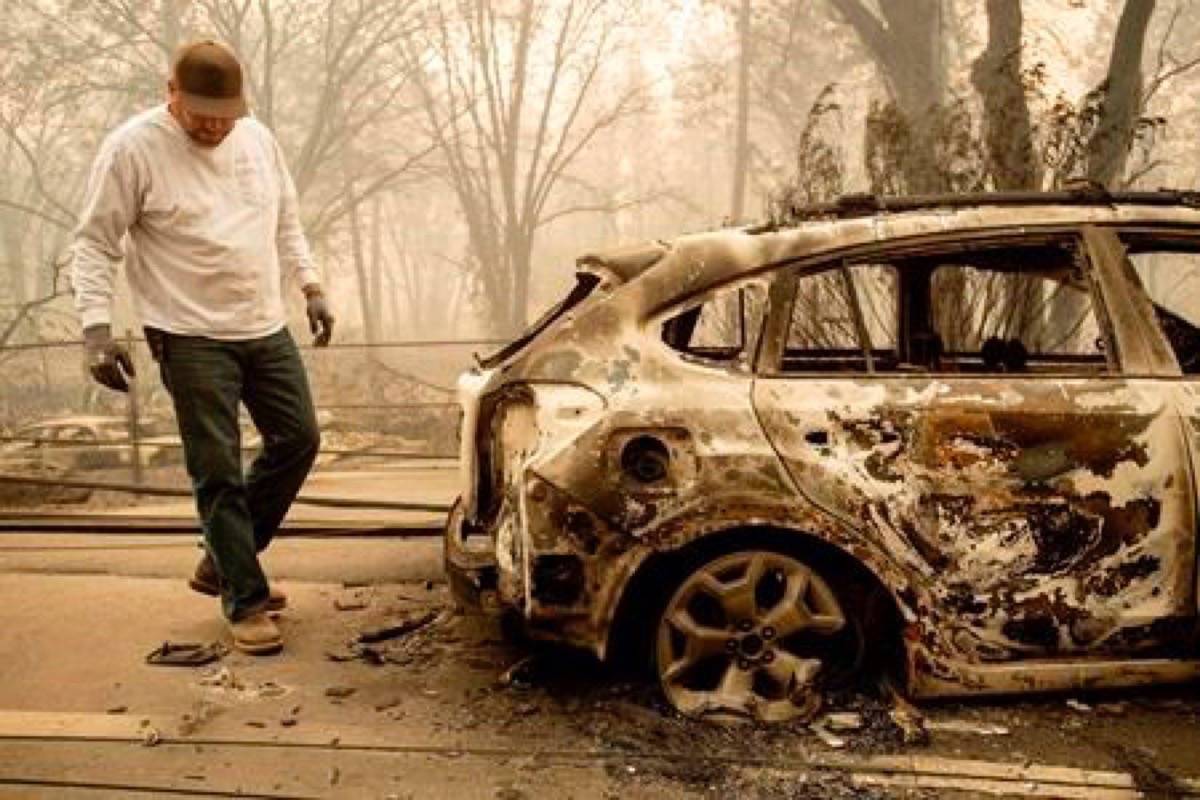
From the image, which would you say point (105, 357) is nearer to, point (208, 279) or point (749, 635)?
point (208, 279)

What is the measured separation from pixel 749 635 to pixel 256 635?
1.97 meters

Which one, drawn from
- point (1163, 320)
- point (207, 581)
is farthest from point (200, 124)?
point (1163, 320)

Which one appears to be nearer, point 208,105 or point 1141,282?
point 1141,282

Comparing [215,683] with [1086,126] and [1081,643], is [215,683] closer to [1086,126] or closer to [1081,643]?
[1081,643]

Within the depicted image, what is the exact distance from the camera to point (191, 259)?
415 cm

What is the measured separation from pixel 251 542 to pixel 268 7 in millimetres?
18812

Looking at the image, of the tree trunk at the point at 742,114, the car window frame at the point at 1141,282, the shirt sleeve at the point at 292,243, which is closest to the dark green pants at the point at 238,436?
the shirt sleeve at the point at 292,243

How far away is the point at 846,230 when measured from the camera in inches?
142

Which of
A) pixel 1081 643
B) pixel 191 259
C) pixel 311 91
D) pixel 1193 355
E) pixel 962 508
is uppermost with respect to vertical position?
pixel 311 91

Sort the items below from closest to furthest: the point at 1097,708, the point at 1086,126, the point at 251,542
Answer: the point at 1097,708, the point at 251,542, the point at 1086,126

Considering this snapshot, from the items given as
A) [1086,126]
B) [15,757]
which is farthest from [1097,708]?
[1086,126]

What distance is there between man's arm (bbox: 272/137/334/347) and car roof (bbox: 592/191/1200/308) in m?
1.52

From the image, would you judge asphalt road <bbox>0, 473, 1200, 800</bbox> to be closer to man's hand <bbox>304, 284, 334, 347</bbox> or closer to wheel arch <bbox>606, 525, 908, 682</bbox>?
wheel arch <bbox>606, 525, 908, 682</bbox>

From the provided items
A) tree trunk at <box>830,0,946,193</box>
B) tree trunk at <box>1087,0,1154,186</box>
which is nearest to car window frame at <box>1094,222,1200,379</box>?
tree trunk at <box>1087,0,1154,186</box>
